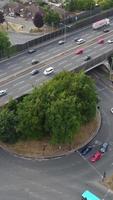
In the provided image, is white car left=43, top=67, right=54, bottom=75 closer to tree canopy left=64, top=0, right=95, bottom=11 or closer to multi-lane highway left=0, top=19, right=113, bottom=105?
multi-lane highway left=0, top=19, right=113, bottom=105

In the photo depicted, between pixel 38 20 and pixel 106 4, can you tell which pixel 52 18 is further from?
pixel 106 4

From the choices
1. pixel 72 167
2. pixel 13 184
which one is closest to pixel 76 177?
pixel 72 167

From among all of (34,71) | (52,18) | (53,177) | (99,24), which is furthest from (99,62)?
(53,177)

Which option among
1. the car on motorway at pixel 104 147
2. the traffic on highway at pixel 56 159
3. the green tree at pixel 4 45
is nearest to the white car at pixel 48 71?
the traffic on highway at pixel 56 159

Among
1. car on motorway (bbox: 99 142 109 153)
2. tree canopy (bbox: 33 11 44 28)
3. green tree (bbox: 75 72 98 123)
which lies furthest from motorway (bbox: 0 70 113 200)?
tree canopy (bbox: 33 11 44 28)

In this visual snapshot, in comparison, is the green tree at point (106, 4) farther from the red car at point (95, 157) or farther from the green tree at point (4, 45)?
the red car at point (95, 157)

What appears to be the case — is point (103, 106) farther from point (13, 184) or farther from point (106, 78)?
point (13, 184)
